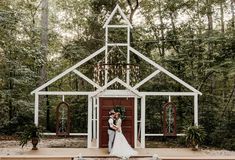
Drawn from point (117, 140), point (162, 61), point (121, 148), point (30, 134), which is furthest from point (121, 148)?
point (162, 61)

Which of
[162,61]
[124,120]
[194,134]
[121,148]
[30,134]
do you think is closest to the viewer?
[121,148]

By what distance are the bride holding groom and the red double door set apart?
1.00 metres

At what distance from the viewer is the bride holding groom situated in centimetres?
1357

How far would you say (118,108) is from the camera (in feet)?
51.7

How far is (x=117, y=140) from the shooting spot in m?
13.9

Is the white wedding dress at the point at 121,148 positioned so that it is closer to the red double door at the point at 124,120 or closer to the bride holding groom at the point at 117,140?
the bride holding groom at the point at 117,140

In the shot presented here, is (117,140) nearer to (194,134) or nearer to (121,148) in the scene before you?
(121,148)

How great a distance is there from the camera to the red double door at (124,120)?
622 inches

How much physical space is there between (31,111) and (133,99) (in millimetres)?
9412

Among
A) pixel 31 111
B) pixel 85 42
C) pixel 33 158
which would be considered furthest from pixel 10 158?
pixel 85 42

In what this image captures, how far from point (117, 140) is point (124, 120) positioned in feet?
6.76

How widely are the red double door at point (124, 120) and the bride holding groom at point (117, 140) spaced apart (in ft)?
3.28

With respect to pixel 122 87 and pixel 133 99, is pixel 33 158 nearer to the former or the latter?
pixel 133 99

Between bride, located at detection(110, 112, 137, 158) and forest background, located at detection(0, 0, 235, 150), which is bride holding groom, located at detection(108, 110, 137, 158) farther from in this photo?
forest background, located at detection(0, 0, 235, 150)
